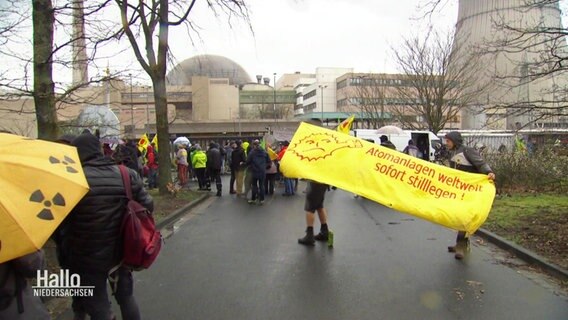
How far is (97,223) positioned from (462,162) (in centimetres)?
564

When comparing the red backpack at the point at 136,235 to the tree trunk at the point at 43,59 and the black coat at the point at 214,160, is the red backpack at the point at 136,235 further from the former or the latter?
the black coat at the point at 214,160

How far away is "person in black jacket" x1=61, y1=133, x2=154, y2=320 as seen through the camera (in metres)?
3.55

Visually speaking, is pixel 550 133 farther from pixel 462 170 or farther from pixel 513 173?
pixel 462 170

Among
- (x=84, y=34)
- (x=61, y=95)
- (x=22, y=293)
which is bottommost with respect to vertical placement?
(x=22, y=293)

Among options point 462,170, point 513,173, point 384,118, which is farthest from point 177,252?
point 384,118

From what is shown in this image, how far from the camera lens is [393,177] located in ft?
23.1

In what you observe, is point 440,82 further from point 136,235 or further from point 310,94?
point 310,94

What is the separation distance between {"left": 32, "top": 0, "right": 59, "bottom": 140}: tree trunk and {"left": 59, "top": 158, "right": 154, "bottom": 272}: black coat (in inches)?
171

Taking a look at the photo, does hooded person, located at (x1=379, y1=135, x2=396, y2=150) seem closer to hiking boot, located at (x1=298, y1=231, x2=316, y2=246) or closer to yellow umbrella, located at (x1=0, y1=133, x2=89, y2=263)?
hiking boot, located at (x1=298, y1=231, x2=316, y2=246)

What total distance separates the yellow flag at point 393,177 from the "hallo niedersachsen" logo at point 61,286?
3455 millimetres

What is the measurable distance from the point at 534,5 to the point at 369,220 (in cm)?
538

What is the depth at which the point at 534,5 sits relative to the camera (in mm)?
9000

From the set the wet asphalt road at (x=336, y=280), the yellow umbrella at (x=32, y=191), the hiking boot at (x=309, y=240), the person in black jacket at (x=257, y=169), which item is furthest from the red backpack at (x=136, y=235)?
the person in black jacket at (x=257, y=169)

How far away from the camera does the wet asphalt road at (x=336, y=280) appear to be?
5176 mm
